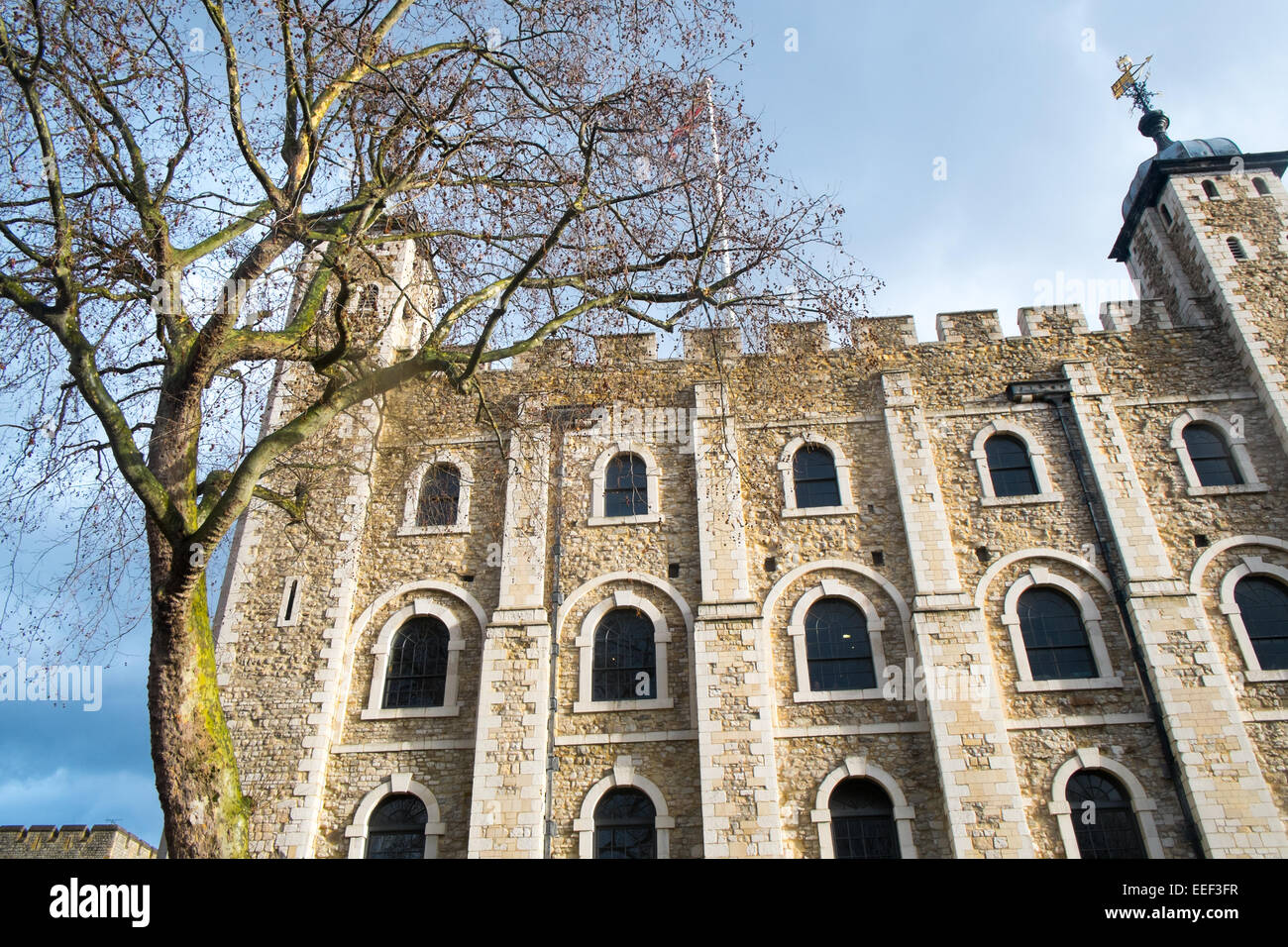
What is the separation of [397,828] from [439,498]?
566cm

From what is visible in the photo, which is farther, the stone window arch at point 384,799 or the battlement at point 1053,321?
the battlement at point 1053,321

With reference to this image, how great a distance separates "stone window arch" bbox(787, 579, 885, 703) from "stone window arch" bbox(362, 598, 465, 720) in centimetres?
538

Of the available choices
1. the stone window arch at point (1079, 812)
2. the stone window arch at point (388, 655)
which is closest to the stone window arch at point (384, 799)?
the stone window arch at point (388, 655)

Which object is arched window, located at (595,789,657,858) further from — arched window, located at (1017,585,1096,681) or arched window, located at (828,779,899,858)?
arched window, located at (1017,585,1096,681)

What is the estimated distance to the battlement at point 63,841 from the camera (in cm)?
2062

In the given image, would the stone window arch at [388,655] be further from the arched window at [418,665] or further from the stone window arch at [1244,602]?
the stone window arch at [1244,602]

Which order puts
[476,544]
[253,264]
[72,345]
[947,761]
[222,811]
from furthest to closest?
[476,544] < [947,761] < [253,264] < [72,345] < [222,811]

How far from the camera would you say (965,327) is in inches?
682

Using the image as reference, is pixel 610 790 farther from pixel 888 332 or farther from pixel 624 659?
pixel 888 332

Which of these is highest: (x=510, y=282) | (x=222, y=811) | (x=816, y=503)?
(x=816, y=503)

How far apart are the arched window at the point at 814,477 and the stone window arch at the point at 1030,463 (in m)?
2.50

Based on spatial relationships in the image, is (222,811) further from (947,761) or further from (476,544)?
(947,761)

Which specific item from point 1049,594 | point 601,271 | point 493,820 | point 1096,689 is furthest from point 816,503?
point 493,820

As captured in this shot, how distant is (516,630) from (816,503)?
18.6ft
